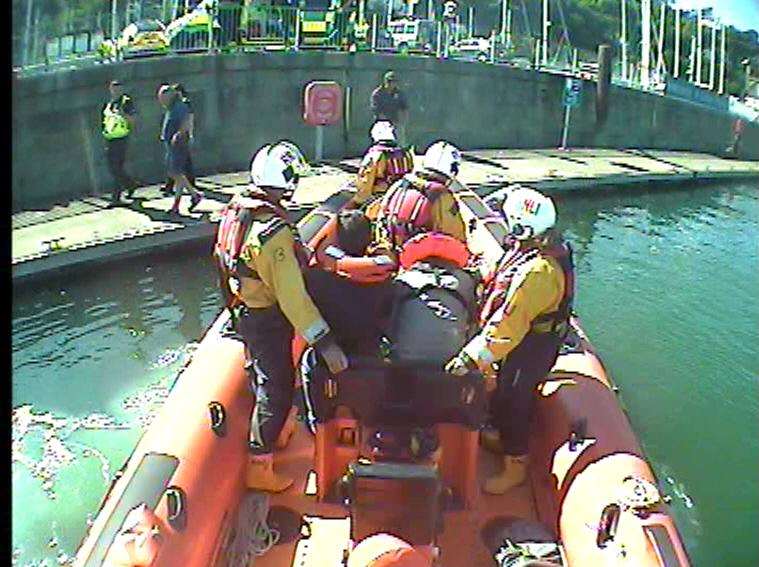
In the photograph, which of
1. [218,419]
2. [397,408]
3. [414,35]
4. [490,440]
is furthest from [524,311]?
[414,35]

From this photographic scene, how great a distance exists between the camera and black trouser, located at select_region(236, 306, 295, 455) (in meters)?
3.54

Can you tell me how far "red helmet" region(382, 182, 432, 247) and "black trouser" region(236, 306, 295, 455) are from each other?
53.1 inches

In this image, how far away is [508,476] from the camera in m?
3.89

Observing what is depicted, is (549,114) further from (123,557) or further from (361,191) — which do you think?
(123,557)

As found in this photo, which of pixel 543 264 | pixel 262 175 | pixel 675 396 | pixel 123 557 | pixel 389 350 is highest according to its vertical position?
pixel 262 175

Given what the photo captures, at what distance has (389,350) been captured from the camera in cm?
351

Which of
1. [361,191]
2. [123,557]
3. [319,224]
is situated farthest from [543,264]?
[361,191]

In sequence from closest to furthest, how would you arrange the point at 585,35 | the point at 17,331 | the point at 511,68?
the point at 17,331 < the point at 511,68 < the point at 585,35

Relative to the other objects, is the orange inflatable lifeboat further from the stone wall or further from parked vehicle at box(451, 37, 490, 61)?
parked vehicle at box(451, 37, 490, 61)

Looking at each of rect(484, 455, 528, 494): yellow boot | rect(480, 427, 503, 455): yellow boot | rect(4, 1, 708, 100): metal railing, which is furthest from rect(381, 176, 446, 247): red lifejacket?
rect(4, 1, 708, 100): metal railing

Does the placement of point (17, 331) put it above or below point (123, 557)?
below

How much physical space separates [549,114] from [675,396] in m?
8.65

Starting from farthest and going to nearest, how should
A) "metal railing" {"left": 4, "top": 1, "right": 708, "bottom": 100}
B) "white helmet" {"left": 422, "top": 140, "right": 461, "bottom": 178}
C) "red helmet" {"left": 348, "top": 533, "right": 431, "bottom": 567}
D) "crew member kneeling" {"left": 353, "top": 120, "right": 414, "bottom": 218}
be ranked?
"metal railing" {"left": 4, "top": 1, "right": 708, "bottom": 100}, "crew member kneeling" {"left": 353, "top": 120, "right": 414, "bottom": 218}, "white helmet" {"left": 422, "top": 140, "right": 461, "bottom": 178}, "red helmet" {"left": 348, "top": 533, "right": 431, "bottom": 567}

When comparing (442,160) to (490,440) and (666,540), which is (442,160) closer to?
(490,440)
